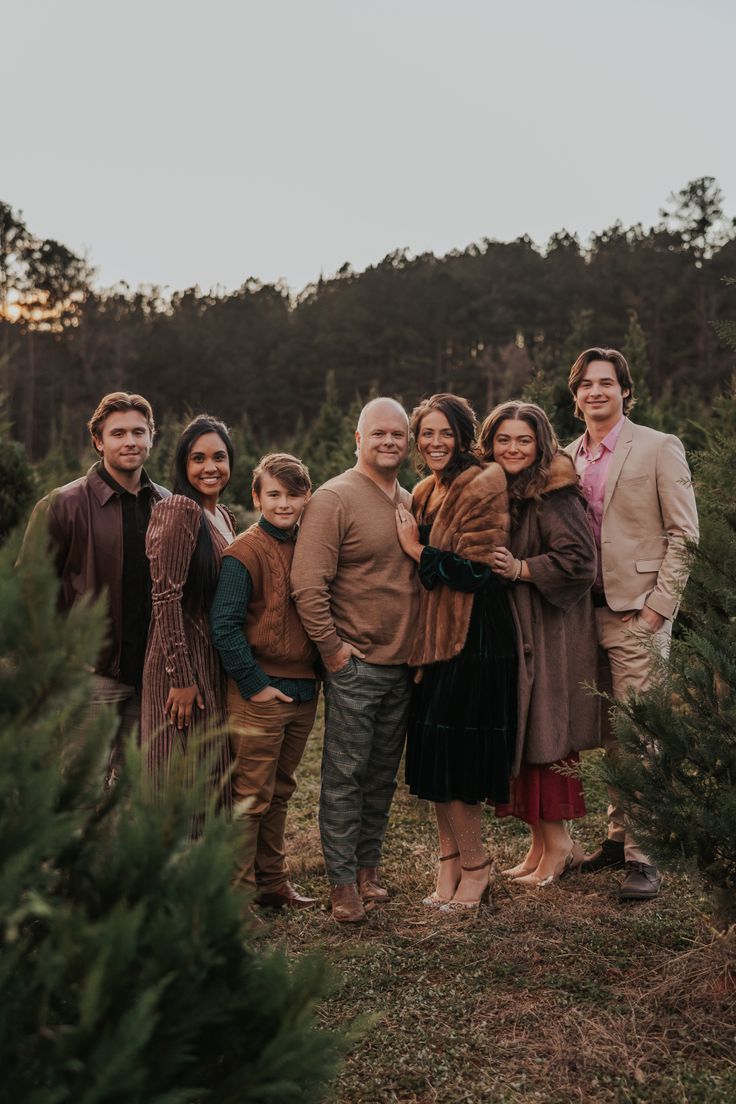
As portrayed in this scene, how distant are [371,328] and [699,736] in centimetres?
4920

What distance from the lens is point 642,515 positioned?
503 centimetres

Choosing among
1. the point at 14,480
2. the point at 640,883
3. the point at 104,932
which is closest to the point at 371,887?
the point at 640,883

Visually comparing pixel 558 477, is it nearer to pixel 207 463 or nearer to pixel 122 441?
pixel 207 463

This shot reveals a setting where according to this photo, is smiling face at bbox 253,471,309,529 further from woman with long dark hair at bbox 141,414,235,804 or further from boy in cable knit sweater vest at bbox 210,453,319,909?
woman with long dark hair at bbox 141,414,235,804

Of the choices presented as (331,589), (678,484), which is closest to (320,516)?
Answer: (331,589)

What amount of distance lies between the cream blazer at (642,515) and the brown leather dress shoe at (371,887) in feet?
6.02

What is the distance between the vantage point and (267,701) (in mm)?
4648

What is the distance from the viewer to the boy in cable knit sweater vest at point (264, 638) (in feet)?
15.0

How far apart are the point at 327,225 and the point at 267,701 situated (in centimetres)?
5004

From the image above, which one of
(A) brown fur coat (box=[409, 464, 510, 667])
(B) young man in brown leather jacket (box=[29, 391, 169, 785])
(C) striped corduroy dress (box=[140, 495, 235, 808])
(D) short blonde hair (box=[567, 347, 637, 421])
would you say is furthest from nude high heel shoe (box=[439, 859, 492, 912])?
(D) short blonde hair (box=[567, 347, 637, 421])

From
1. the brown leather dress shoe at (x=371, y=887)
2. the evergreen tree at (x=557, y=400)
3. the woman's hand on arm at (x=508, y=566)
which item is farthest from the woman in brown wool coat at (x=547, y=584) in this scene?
the evergreen tree at (x=557, y=400)

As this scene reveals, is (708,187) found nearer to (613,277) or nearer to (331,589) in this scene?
(613,277)

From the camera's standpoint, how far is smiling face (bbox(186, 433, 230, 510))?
460 cm

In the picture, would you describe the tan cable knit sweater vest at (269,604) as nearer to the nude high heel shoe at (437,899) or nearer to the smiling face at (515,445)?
the smiling face at (515,445)
